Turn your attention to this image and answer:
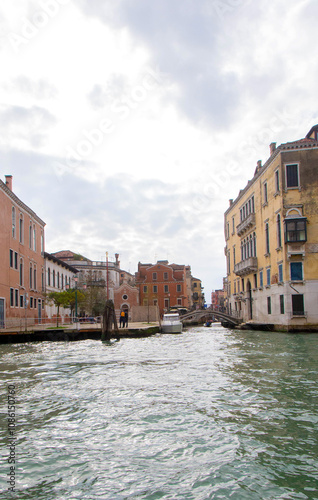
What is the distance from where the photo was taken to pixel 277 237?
31.0 m

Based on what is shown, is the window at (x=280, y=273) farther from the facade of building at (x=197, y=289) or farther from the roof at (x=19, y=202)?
the facade of building at (x=197, y=289)

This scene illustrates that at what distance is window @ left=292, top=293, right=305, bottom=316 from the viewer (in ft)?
94.2

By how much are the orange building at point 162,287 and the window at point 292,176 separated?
4103cm

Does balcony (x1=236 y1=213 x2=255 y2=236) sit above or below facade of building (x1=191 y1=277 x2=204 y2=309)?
above

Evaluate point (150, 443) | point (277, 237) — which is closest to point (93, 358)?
point (150, 443)

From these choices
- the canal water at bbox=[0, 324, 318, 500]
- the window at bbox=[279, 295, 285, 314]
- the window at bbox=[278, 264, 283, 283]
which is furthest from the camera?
the window at bbox=[278, 264, 283, 283]

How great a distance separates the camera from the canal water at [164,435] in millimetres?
4551

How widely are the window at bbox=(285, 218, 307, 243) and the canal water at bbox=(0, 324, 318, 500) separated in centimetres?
1899

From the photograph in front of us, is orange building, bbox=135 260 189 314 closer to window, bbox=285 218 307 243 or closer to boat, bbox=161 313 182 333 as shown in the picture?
boat, bbox=161 313 182 333

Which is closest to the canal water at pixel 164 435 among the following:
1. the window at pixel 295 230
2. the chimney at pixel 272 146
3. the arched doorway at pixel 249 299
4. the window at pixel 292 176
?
the window at pixel 295 230

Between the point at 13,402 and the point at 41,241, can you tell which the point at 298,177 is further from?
the point at 13,402

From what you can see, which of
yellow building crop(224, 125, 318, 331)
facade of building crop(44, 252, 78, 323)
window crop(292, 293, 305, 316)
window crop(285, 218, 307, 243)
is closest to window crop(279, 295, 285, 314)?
yellow building crop(224, 125, 318, 331)

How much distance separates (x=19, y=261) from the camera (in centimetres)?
3203

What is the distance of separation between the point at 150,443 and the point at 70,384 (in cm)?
460
